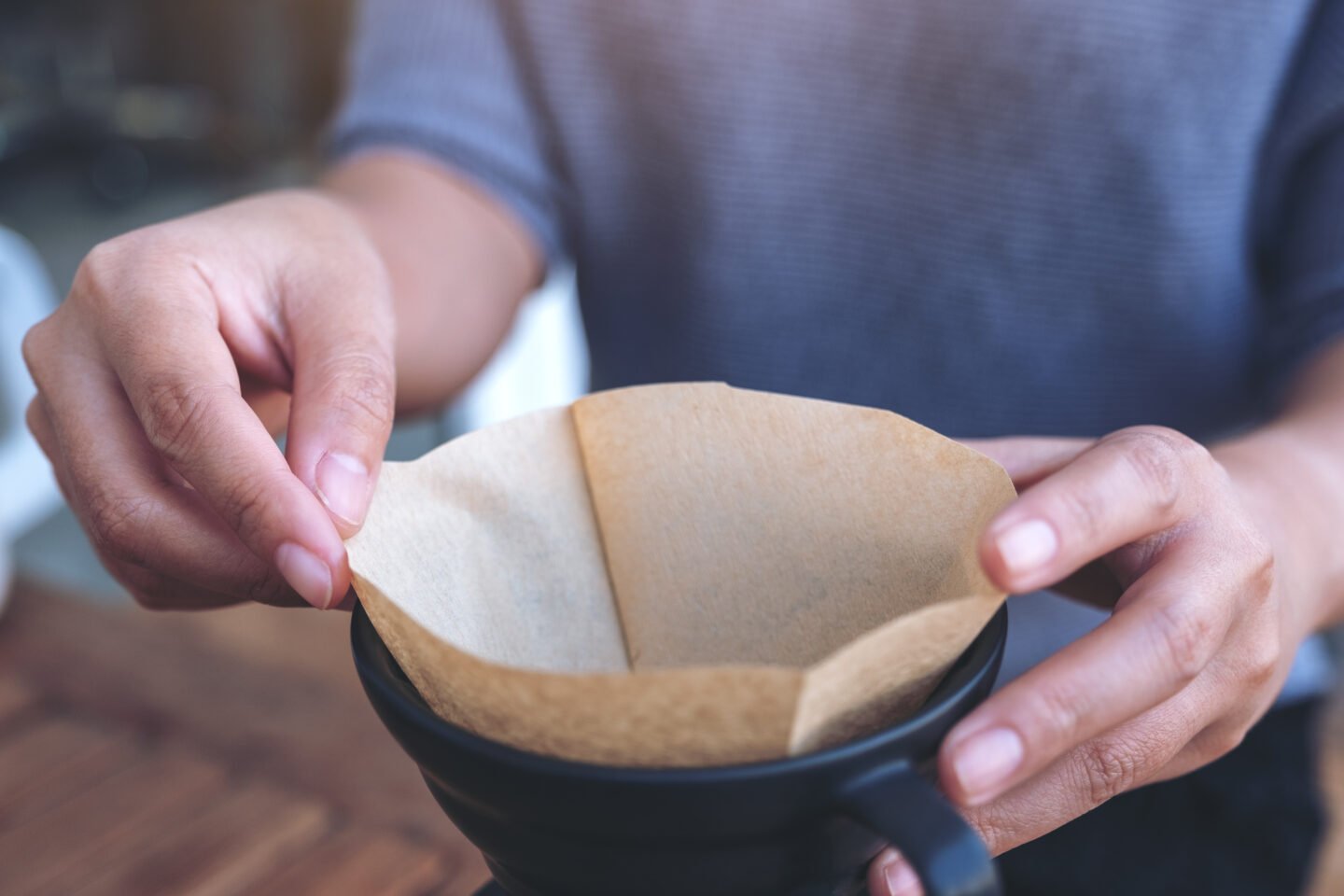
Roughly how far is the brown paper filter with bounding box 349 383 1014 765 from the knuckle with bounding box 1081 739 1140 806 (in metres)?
0.08

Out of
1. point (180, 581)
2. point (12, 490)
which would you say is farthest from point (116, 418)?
point (12, 490)

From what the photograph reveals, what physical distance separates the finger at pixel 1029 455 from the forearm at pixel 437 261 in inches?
15.0

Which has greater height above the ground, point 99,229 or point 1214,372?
point 1214,372

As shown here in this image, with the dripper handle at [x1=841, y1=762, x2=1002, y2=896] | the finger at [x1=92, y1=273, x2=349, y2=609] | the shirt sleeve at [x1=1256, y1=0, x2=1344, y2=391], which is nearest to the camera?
the dripper handle at [x1=841, y1=762, x2=1002, y2=896]

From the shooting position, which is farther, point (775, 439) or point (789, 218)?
point (789, 218)

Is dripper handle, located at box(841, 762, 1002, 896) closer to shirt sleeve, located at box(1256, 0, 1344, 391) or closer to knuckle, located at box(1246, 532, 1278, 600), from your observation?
knuckle, located at box(1246, 532, 1278, 600)

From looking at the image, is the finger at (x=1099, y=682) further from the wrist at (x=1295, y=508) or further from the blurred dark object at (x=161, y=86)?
the blurred dark object at (x=161, y=86)

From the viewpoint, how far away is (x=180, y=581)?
15.8 inches

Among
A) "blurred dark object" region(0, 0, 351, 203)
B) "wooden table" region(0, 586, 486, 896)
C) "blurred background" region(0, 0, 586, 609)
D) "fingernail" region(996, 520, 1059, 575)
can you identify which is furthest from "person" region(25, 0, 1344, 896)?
"blurred dark object" region(0, 0, 351, 203)

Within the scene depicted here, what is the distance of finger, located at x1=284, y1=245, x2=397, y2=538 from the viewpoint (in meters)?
0.33

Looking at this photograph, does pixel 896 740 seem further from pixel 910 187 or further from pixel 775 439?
pixel 910 187

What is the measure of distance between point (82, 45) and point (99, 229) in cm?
80

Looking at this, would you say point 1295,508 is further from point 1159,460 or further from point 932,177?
point 932,177

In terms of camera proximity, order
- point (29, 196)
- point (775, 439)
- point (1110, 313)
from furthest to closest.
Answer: point (29, 196)
point (1110, 313)
point (775, 439)
